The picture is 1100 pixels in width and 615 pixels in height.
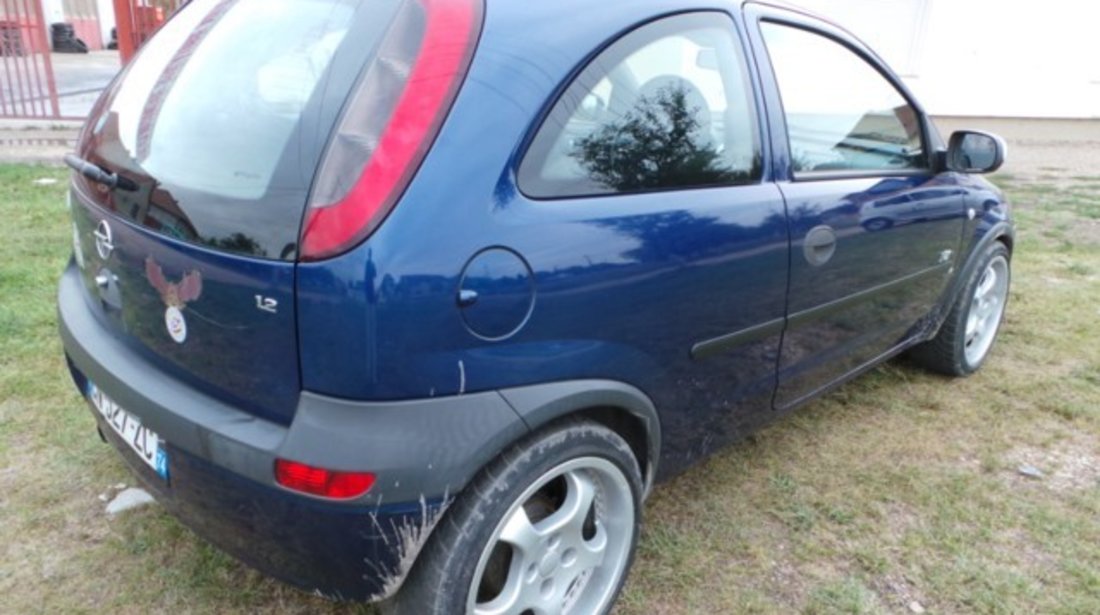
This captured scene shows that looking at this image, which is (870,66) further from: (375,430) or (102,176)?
(102,176)

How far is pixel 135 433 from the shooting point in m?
1.87

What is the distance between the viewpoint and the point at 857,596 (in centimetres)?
226

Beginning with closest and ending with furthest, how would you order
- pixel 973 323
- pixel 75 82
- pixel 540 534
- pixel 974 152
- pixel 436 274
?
pixel 436 274, pixel 540 534, pixel 974 152, pixel 973 323, pixel 75 82

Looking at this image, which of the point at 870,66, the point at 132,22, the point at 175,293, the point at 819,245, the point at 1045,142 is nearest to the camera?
the point at 175,293

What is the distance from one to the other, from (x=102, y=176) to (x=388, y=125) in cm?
85

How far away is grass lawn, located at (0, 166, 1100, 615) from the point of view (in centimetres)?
220

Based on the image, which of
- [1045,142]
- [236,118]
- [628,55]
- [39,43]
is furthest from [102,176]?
[1045,142]

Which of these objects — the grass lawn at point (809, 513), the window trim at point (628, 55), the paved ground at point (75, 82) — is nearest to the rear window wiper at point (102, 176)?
the window trim at point (628, 55)

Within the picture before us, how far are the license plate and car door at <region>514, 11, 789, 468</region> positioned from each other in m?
0.90

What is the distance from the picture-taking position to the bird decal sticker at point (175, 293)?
1686 millimetres

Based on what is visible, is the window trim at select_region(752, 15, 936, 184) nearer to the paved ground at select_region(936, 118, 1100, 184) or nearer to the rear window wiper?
the rear window wiper

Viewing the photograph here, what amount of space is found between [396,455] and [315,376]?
219mm

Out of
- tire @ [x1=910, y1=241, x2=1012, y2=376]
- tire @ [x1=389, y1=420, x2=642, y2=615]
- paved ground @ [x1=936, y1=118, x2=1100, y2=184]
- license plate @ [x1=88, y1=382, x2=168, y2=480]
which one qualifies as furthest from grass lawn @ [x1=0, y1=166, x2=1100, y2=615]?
paved ground @ [x1=936, y1=118, x2=1100, y2=184]

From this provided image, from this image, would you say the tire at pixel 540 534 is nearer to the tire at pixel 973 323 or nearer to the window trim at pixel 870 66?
the window trim at pixel 870 66
